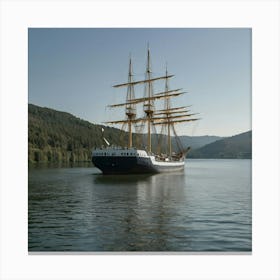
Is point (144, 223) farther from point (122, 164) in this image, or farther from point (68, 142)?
point (68, 142)

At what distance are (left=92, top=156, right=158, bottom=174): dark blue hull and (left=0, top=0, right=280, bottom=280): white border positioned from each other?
21.8 metres

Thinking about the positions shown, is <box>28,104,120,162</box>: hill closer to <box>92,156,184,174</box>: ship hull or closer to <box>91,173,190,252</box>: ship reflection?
<box>92,156,184,174</box>: ship hull

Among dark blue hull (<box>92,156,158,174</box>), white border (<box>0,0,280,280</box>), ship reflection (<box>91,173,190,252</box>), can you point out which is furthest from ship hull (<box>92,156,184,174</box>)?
white border (<box>0,0,280,280</box>)

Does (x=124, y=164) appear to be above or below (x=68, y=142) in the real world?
below

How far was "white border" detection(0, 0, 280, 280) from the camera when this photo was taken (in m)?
8.26

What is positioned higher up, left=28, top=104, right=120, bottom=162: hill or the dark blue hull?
left=28, top=104, right=120, bottom=162: hill

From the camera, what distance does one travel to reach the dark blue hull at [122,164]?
30906mm
